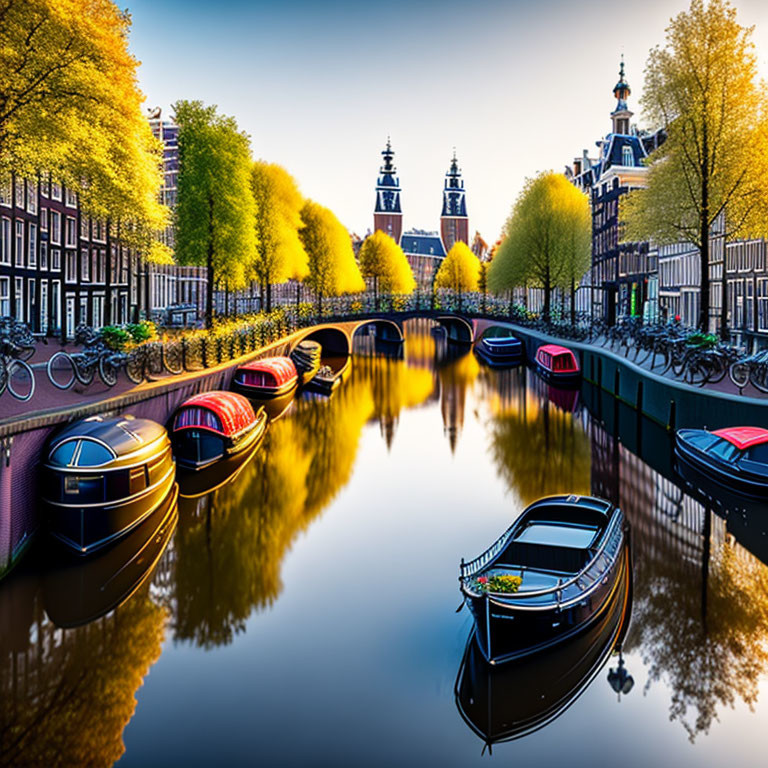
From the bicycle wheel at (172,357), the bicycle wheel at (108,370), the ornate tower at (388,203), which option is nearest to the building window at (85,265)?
the bicycle wheel at (172,357)

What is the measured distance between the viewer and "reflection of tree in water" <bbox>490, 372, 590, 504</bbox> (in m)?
26.5

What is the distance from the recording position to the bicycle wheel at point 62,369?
22969 mm

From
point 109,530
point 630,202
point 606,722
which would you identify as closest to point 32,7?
point 109,530

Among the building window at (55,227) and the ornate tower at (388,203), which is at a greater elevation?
the ornate tower at (388,203)

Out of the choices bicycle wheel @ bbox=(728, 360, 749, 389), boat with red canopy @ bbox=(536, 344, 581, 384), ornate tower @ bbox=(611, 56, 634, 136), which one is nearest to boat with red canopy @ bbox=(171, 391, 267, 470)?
bicycle wheel @ bbox=(728, 360, 749, 389)

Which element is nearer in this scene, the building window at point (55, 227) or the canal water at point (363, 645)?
the canal water at point (363, 645)

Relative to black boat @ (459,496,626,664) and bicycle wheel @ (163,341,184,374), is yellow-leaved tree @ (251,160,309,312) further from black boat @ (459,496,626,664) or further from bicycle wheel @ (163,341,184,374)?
black boat @ (459,496,626,664)

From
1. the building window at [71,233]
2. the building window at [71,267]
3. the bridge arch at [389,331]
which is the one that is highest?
the building window at [71,233]

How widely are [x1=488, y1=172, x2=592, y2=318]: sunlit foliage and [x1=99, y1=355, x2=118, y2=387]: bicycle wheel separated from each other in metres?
46.8

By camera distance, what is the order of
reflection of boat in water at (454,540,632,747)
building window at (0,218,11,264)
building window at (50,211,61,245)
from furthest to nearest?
building window at (50,211,61,245)
building window at (0,218,11,264)
reflection of boat in water at (454,540,632,747)

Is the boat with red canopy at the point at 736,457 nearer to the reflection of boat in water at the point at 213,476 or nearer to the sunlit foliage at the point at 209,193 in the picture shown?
the reflection of boat in water at the point at 213,476

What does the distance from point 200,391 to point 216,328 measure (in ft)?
27.8

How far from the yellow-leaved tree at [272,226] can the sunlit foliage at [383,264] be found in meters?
37.7

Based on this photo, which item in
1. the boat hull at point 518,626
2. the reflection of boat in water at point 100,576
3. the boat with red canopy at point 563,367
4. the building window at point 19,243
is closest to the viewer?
the boat hull at point 518,626
